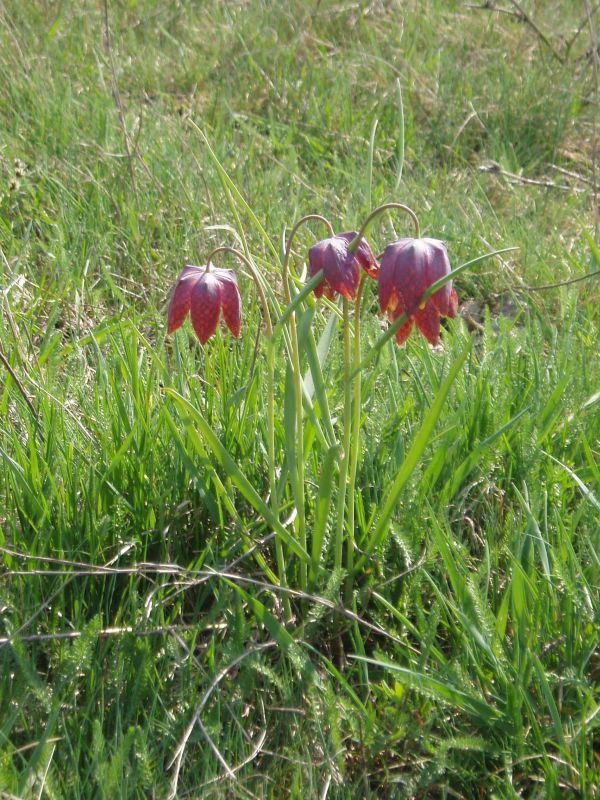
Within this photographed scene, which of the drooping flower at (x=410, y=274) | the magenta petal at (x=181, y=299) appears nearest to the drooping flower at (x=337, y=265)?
the drooping flower at (x=410, y=274)

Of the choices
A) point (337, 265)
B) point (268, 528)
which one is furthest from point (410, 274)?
point (268, 528)

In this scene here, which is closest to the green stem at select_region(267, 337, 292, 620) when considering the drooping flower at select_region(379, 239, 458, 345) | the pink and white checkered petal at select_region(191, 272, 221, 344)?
the pink and white checkered petal at select_region(191, 272, 221, 344)

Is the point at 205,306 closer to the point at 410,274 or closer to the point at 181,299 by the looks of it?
the point at 181,299

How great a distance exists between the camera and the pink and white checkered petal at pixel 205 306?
1159 mm

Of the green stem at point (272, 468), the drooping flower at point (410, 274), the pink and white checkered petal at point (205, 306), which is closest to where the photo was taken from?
the drooping flower at point (410, 274)

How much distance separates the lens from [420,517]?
1.42m

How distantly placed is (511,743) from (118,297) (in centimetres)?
144

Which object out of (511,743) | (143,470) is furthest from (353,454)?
(511,743)

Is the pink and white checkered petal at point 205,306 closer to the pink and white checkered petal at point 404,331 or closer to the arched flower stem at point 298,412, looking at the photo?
the arched flower stem at point 298,412

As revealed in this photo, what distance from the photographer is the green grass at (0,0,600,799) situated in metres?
1.17

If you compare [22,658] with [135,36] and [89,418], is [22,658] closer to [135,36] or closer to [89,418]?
[89,418]

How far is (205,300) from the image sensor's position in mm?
1158

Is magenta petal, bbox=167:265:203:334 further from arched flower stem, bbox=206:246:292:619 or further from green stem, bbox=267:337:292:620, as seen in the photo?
green stem, bbox=267:337:292:620

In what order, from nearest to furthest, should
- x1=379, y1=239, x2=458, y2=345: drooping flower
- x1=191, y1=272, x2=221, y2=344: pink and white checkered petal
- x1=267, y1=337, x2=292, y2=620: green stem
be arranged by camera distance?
x1=379, y1=239, x2=458, y2=345: drooping flower, x1=191, y1=272, x2=221, y2=344: pink and white checkered petal, x1=267, y1=337, x2=292, y2=620: green stem
